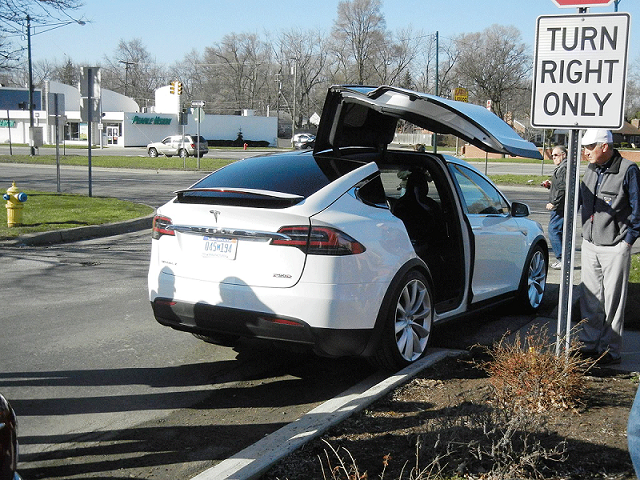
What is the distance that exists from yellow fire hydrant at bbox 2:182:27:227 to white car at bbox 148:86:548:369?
821cm

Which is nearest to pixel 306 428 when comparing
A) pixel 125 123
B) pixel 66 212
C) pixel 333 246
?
pixel 333 246

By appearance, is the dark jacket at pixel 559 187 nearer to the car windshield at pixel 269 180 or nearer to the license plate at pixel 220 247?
the car windshield at pixel 269 180

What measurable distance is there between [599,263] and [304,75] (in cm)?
10114

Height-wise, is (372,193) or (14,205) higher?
(372,193)

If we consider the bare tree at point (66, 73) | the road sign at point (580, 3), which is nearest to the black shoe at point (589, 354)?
the road sign at point (580, 3)

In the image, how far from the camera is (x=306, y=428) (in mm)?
4270

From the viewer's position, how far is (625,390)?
5.03 m

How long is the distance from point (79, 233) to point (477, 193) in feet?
27.3

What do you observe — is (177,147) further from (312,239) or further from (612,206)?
(312,239)

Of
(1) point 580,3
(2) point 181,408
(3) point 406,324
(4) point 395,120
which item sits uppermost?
(1) point 580,3

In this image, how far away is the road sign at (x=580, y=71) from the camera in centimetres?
478

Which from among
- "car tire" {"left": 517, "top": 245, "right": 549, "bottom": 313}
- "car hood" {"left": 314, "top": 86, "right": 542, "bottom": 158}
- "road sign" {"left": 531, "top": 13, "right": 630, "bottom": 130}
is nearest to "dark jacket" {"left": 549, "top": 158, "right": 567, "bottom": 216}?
"car tire" {"left": 517, "top": 245, "right": 549, "bottom": 313}

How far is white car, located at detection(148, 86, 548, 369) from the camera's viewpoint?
16.5 ft

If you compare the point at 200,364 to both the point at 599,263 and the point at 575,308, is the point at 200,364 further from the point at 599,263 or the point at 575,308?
the point at 575,308
